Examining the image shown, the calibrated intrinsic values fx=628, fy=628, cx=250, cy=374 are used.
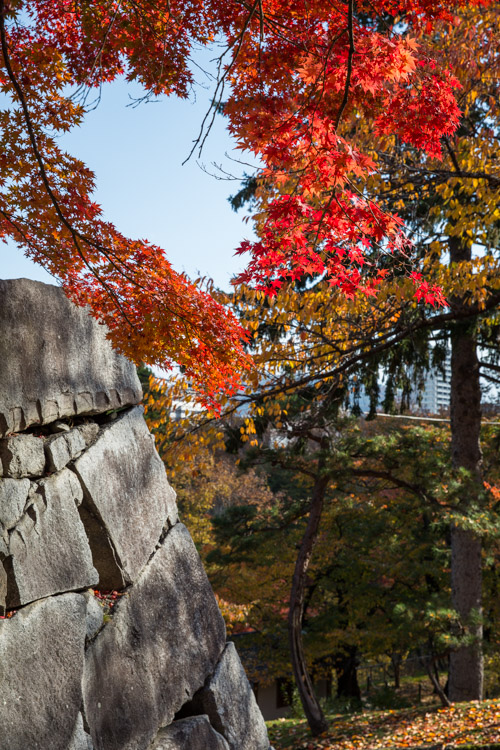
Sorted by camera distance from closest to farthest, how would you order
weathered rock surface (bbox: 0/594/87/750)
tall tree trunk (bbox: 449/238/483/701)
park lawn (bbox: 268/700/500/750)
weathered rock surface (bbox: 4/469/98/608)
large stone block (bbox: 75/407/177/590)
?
weathered rock surface (bbox: 0/594/87/750) < weathered rock surface (bbox: 4/469/98/608) < large stone block (bbox: 75/407/177/590) < park lawn (bbox: 268/700/500/750) < tall tree trunk (bbox: 449/238/483/701)

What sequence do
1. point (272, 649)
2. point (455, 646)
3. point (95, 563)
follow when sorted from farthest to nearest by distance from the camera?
point (272, 649) → point (455, 646) → point (95, 563)

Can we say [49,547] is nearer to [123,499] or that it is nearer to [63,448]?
[63,448]

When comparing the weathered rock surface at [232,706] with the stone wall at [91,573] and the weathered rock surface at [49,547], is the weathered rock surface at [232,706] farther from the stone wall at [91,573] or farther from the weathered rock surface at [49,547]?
the weathered rock surface at [49,547]

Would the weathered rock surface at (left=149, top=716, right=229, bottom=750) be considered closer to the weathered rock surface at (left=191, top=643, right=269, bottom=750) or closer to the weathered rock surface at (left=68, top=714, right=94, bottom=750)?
the weathered rock surface at (left=191, top=643, right=269, bottom=750)

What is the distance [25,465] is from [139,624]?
130 cm

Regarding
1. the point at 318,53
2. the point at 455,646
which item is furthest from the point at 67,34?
the point at 455,646

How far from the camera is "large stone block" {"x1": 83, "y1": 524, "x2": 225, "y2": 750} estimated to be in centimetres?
367

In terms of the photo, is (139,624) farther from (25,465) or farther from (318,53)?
(318,53)

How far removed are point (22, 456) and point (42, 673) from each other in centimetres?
114

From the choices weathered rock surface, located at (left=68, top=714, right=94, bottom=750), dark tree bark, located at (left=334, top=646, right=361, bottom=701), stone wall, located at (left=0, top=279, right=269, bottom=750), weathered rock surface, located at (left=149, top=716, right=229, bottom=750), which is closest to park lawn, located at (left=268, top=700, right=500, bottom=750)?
dark tree bark, located at (left=334, top=646, right=361, bottom=701)

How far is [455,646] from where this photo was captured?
9305 millimetres

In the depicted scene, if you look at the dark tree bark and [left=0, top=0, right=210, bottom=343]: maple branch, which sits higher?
[left=0, top=0, right=210, bottom=343]: maple branch

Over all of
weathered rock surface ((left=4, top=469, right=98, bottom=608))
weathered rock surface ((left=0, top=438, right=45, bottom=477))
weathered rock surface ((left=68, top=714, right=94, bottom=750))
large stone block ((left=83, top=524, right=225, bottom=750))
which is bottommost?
weathered rock surface ((left=68, top=714, right=94, bottom=750))

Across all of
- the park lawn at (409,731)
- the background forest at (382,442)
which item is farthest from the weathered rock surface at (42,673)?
the park lawn at (409,731)
